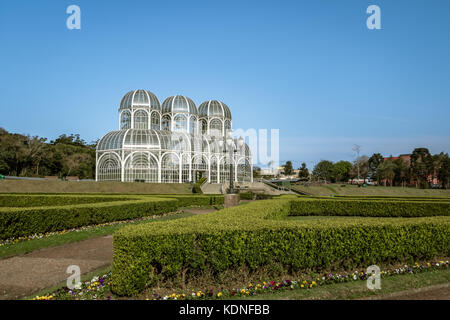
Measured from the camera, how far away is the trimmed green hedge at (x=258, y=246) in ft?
17.6

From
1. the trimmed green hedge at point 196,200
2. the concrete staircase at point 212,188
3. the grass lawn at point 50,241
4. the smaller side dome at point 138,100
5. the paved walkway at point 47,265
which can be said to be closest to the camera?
the paved walkway at point 47,265

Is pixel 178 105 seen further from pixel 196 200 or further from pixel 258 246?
pixel 258 246

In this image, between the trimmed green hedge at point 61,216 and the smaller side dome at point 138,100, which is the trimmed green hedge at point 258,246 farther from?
the smaller side dome at point 138,100

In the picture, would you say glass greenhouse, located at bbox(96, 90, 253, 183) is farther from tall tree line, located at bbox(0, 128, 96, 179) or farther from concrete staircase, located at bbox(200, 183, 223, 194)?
tall tree line, located at bbox(0, 128, 96, 179)

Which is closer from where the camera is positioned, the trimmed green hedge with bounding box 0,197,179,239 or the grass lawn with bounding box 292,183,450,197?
the trimmed green hedge with bounding box 0,197,179,239

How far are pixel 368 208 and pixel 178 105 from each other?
111ft

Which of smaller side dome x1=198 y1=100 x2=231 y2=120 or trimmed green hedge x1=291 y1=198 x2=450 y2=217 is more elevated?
smaller side dome x1=198 y1=100 x2=231 y2=120

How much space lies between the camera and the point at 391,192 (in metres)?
40.6

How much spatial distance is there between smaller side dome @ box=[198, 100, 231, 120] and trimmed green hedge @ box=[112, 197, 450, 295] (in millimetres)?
43409

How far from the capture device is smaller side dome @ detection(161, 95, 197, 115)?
45.6 meters

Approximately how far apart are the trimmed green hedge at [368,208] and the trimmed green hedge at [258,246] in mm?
10649

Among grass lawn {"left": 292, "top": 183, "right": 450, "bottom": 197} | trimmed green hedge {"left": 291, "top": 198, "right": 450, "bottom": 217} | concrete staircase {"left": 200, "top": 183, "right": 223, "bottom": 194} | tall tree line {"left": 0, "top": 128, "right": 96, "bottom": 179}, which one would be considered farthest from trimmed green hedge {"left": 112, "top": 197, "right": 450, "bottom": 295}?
tall tree line {"left": 0, "top": 128, "right": 96, "bottom": 179}

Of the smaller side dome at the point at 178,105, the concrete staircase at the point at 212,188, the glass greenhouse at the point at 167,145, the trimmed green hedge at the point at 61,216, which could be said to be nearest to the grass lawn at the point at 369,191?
the concrete staircase at the point at 212,188

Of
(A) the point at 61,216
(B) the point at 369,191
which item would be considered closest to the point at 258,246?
(A) the point at 61,216
